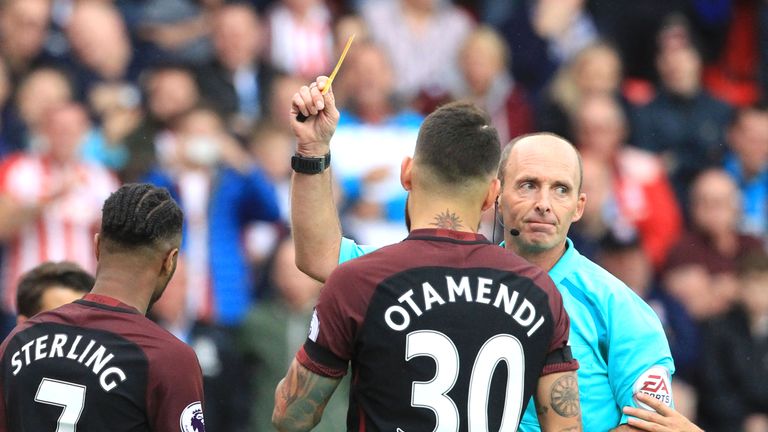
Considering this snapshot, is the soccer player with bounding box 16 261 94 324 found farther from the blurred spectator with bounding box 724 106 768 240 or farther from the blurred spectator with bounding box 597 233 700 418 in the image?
the blurred spectator with bounding box 724 106 768 240

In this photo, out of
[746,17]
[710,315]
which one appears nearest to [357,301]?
[710,315]

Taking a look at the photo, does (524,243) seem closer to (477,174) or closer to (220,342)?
(477,174)

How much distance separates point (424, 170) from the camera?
4012mm

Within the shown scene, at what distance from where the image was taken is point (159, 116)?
9688 millimetres

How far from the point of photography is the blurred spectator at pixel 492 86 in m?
11.2

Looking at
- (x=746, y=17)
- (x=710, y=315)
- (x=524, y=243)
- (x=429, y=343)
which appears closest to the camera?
(x=429, y=343)

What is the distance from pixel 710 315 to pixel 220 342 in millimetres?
4041

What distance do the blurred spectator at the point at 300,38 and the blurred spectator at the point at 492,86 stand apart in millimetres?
1221

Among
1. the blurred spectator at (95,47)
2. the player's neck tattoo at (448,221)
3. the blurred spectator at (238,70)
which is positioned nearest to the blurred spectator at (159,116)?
the blurred spectator at (95,47)

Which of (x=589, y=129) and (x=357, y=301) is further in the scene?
(x=589, y=129)

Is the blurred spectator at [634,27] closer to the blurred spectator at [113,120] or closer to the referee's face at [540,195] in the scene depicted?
the blurred spectator at [113,120]

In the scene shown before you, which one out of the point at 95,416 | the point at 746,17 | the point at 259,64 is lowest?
the point at 95,416

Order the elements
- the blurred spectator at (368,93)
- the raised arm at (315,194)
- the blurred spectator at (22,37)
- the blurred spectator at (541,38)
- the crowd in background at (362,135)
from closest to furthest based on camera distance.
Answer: the raised arm at (315,194) → the crowd in background at (362,135) → the blurred spectator at (22,37) → the blurred spectator at (368,93) → the blurred spectator at (541,38)

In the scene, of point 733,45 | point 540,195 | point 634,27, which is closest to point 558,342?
point 540,195
